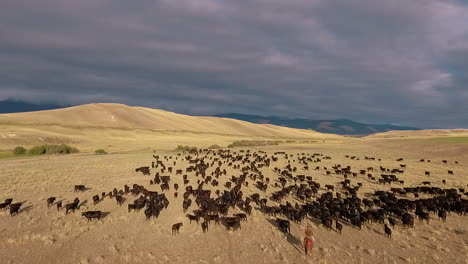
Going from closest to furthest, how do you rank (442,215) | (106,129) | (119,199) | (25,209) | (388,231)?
(388,231), (442,215), (25,209), (119,199), (106,129)

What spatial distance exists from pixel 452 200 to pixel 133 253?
19193 mm

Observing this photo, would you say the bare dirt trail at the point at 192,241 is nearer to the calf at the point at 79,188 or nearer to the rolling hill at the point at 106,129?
the calf at the point at 79,188

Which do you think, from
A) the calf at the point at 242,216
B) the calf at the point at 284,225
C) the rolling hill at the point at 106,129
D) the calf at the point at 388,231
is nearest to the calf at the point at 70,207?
the calf at the point at 242,216

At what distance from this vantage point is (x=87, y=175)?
96.5 ft

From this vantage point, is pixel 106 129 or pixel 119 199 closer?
pixel 119 199

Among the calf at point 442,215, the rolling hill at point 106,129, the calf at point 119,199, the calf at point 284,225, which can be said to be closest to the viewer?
the calf at point 284,225

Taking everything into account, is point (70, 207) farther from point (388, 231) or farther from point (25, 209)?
point (388, 231)

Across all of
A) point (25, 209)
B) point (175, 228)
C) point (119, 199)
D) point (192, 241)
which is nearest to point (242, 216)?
point (192, 241)

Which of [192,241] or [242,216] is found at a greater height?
[242,216]

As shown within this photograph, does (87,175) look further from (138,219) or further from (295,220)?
(295,220)

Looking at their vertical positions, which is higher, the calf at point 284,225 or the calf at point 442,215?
the calf at point 442,215

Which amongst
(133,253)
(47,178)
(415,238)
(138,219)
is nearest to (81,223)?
(138,219)

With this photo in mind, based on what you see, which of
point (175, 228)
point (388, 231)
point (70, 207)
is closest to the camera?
point (388, 231)

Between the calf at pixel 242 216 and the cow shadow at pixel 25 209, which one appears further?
the cow shadow at pixel 25 209
